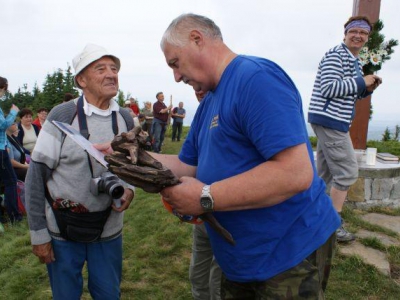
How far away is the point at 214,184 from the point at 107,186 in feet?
3.09

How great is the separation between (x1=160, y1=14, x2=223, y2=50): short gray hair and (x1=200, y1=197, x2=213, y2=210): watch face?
0.69m

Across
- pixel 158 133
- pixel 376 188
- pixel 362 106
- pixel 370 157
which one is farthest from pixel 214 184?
Result: pixel 158 133

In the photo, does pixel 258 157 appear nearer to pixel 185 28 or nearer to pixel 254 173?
pixel 254 173

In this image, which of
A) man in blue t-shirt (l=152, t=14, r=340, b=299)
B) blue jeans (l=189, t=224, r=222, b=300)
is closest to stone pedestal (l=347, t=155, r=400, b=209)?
blue jeans (l=189, t=224, r=222, b=300)

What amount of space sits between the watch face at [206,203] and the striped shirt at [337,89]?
257cm

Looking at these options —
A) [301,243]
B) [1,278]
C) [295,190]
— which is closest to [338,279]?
[301,243]

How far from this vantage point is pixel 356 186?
5.12 m

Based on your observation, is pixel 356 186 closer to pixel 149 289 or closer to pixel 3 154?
pixel 149 289

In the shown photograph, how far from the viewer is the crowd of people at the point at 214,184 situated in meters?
1.39

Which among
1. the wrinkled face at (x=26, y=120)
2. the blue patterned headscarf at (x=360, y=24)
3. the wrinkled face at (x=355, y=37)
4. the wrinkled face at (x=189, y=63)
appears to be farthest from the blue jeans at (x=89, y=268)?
the wrinkled face at (x=26, y=120)

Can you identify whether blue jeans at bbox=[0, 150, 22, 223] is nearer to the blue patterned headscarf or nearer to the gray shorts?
the gray shorts

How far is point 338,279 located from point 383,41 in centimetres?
414

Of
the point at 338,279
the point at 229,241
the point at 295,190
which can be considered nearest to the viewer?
the point at 295,190

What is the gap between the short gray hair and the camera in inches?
61.2
